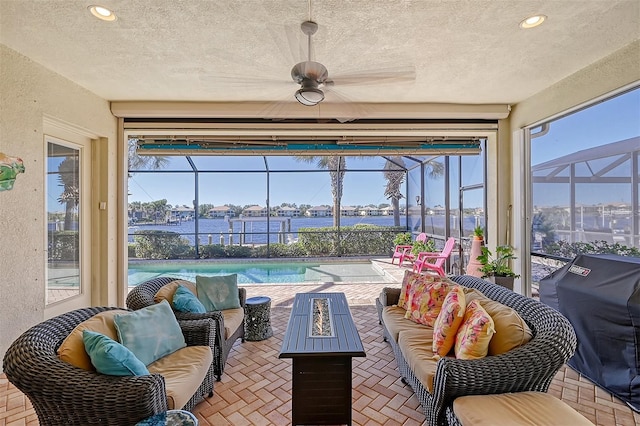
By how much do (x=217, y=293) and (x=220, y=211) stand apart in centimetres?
1025

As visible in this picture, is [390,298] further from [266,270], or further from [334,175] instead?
[334,175]

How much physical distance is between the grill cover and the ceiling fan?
7.18ft

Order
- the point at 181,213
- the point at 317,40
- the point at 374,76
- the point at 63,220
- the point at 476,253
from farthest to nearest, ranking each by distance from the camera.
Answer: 1. the point at 181,213
2. the point at 476,253
3. the point at 63,220
4. the point at 317,40
5. the point at 374,76

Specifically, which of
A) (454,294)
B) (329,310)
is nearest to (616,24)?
(454,294)

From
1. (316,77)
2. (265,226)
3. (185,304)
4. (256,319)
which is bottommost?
(256,319)

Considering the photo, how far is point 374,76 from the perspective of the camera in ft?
6.97

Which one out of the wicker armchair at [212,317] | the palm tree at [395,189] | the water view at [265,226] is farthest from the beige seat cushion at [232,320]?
the palm tree at [395,189]

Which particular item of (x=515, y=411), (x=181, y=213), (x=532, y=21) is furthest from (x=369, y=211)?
Result: (x=515, y=411)

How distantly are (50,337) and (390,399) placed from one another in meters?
2.17

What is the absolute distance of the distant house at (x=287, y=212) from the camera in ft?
36.9

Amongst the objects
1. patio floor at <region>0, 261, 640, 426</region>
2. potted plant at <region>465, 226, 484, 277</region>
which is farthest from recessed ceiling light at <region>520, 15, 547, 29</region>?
potted plant at <region>465, 226, 484, 277</region>

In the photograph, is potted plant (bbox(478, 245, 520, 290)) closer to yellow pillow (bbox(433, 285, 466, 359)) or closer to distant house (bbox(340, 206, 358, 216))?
yellow pillow (bbox(433, 285, 466, 359))

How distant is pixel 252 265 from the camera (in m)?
8.76

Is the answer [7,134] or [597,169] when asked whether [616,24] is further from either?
[7,134]
